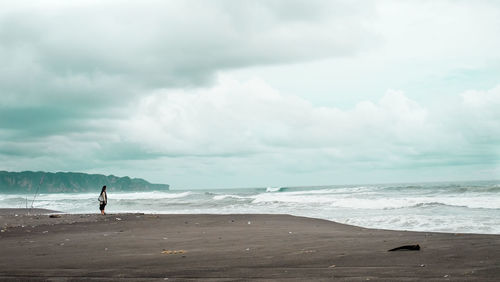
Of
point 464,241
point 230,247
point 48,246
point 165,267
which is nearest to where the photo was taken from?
point 165,267

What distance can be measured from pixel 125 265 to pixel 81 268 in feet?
2.16

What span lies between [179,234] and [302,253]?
6.01 metres

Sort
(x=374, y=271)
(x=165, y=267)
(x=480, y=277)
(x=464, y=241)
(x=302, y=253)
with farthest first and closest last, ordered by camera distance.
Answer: (x=464, y=241), (x=302, y=253), (x=165, y=267), (x=374, y=271), (x=480, y=277)

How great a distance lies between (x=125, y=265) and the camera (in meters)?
7.42

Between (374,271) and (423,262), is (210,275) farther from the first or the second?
(423,262)

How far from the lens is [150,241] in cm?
1166

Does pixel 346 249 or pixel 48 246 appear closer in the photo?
pixel 346 249

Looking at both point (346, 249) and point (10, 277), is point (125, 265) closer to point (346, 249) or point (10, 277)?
point (10, 277)

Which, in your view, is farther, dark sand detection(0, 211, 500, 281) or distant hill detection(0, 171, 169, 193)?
distant hill detection(0, 171, 169, 193)

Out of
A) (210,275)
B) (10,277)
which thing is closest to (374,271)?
(210,275)

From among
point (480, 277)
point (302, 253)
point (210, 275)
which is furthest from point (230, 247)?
point (480, 277)

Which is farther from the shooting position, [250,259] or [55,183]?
[55,183]

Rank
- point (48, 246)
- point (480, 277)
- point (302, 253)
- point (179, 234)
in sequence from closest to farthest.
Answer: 1. point (480, 277)
2. point (302, 253)
3. point (48, 246)
4. point (179, 234)

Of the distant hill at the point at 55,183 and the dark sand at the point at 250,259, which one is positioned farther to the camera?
the distant hill at the point at 55,183
